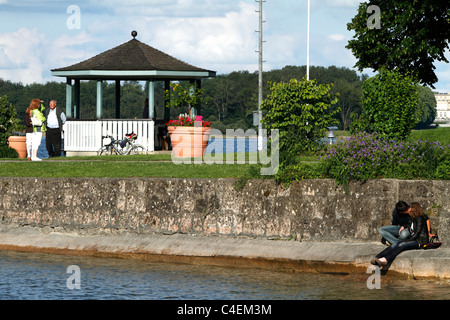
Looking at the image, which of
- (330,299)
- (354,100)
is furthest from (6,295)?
(354,100)

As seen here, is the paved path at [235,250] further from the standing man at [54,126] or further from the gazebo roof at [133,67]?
the gazebo roof at [133,67]

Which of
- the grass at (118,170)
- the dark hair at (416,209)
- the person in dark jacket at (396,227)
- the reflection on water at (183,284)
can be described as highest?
the grass at (118,170)

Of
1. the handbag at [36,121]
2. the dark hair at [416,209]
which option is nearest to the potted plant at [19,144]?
the handbag at [36,121]

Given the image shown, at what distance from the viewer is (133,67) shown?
1339 inches

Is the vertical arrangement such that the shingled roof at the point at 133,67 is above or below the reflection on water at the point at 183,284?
above

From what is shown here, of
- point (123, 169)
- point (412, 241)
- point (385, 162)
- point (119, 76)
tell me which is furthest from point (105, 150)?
point (412, 241)

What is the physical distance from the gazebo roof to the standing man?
16.7 feet

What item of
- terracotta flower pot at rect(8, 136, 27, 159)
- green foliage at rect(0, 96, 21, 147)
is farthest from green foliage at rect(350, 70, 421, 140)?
green foliage at rect(0, 96, 21, 147)

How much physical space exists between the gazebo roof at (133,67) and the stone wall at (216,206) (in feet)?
43.3

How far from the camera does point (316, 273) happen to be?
1736 cm

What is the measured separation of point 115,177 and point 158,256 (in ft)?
8.51

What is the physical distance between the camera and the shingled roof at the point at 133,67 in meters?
33.8

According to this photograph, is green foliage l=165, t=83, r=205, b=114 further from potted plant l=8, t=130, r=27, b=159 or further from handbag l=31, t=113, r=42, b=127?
potted plant l=8, t=130, r=27, b=159

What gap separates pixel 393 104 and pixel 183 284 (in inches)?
357
